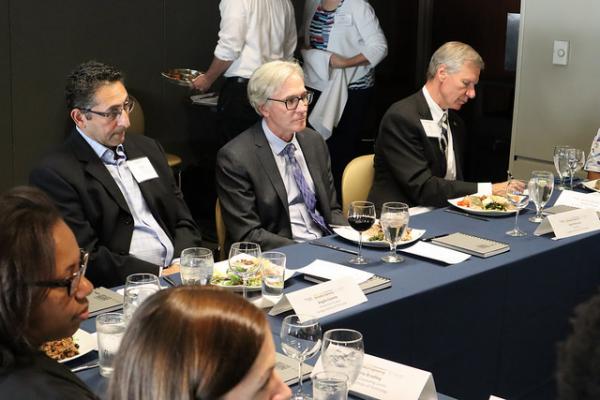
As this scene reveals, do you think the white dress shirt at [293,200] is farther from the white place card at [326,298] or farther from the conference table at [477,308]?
the white place card at [326,298]

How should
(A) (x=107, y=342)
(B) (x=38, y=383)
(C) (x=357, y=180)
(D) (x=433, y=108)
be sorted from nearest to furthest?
(B) (x=38, y=383) → (A) (x=107, y=342) → (C) (x=357, y=180) → (D) (x=433, y=108)

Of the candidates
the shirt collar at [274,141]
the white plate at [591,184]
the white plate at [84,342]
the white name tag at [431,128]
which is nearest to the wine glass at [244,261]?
the white plate at [84,342]

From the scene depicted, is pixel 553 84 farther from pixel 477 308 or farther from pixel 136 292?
pixel 136 292

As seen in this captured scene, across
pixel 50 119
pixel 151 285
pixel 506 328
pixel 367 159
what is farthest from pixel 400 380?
pixel 50 119

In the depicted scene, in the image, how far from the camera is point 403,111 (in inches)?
159

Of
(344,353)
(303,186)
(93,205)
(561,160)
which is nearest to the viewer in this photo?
(344,353)

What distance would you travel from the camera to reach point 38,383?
1484mm

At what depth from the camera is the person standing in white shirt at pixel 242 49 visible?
5277 millimetres

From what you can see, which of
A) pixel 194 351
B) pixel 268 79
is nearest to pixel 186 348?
pixel 194 351

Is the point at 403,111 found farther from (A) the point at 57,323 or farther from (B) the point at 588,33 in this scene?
(A) the point at 57,323

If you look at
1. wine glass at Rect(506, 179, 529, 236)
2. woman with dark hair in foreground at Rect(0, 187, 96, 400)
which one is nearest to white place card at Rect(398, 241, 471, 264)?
wine glass at Rect(506, 179, 529, 236)

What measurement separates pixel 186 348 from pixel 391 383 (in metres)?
0.81

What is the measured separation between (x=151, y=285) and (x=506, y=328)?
133 centimetres

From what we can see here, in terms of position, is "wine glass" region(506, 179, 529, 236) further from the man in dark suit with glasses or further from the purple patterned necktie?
the man in dark suit with glasses
